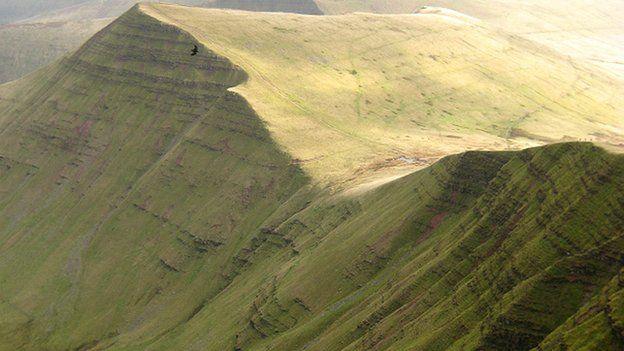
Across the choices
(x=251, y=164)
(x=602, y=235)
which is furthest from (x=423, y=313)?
(x=251, y=164)

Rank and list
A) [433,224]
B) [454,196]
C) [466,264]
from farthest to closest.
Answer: [433,224] → [454,196] → [466,264]

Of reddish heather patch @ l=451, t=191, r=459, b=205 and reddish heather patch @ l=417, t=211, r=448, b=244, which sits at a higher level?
reddish heather patch @ l=451, t=191, r=459, b=205

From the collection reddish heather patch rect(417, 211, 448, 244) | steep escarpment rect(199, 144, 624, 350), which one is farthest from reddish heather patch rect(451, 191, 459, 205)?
reddish heather patch rect(417, 211, 448, 244)

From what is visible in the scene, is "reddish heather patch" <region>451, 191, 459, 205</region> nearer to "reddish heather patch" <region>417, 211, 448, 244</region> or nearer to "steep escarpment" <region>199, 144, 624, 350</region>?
"steep escarpment" <region>199, 144, 624, 350</region>

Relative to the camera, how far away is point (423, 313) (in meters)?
91.6

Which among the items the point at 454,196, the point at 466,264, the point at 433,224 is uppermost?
the point at 466,264

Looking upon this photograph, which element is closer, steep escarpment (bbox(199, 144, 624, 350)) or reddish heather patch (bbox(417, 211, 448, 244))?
steep escarpment (bbox(199, 144, 624, 350))

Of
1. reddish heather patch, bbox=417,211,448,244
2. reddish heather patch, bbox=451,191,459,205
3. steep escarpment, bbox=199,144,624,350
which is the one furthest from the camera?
reddish heather patch, bbox=451,191,459,205

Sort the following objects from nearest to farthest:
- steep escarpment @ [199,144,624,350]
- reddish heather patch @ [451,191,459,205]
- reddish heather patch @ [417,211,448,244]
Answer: steep escarpment @ [199,144,624,350] < reddish heather patch @ [417,211,448,244] < reddish heather patch @ [451,191,459,205]

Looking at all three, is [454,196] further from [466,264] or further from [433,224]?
[466,264]

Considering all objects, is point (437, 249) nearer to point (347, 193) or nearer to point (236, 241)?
point (347, 193)

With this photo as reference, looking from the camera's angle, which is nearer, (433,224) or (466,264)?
(466,264)

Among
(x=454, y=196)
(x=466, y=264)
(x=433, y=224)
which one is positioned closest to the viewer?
(x=466, y=264)

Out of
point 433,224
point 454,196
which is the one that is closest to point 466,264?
point 433,224
